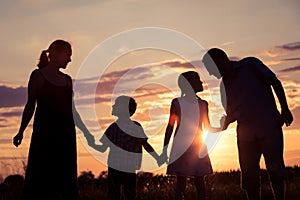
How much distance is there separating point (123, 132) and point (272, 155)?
8.01 feet

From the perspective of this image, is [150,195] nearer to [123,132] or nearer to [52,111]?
[123,132]

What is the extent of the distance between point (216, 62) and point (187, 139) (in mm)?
1719

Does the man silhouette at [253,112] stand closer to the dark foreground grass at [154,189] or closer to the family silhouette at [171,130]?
the family silhouette at [171,130]

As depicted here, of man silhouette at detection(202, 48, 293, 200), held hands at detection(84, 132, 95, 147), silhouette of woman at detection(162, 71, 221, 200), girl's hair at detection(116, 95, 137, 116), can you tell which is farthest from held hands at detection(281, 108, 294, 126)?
held hands at detection(84, 132, 95, 147)

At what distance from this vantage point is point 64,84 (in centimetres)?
910

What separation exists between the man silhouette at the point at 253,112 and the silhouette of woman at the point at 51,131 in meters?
1.95

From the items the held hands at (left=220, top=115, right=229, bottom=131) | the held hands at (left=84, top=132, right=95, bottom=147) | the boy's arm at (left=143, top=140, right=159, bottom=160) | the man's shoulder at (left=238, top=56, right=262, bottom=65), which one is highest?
the man's shoulder at (left=238, top=56, right=262, bottom=65)

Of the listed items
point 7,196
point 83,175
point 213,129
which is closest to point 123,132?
point 213,129

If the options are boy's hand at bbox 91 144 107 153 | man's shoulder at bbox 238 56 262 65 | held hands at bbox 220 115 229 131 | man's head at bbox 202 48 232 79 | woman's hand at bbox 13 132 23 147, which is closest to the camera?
woman's hand at bbox 13 132 23 147

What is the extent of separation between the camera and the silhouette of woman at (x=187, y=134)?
10.6 meters

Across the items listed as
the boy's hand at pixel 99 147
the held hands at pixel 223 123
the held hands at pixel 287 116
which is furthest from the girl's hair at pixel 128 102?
the held hands at pixel 287 116

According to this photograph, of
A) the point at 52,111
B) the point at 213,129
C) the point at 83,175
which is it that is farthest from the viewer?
the point at 83,175

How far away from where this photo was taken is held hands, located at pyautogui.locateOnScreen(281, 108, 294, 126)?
906cm

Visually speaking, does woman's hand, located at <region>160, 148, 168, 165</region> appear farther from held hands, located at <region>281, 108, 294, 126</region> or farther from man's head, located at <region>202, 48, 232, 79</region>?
held hands, located at <region>281, 108, 294, 126</region>
